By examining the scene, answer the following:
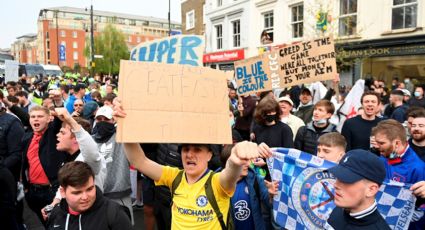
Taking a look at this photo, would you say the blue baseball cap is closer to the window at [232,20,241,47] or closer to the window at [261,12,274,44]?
the window at [261,12,274,44]

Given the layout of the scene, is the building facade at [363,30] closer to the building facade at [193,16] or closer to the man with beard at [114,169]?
the man with beard at [114,169]

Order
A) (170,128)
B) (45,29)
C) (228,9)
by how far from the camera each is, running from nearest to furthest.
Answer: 1. (170,128)
2. (228,9)
3. (45,29)

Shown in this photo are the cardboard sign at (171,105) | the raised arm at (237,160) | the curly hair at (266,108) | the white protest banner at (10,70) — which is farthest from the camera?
the white protest banner at (10,70)

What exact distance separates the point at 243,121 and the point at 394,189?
407 cm

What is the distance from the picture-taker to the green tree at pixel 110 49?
5372 centimetres

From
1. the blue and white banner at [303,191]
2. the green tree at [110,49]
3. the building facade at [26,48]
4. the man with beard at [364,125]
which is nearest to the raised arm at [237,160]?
the blue and white banner at [303,191]

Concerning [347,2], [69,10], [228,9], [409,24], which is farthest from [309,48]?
[69,10]

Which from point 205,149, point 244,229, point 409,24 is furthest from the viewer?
point 409,24

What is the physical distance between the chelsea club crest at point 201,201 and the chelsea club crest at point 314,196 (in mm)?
746

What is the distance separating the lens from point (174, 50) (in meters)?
3.29

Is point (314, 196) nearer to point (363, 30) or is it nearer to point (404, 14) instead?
point (404, 14)

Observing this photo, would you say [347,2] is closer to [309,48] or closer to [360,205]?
[309,48]

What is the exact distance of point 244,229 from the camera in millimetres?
3189

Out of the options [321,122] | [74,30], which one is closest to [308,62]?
[321,122]
